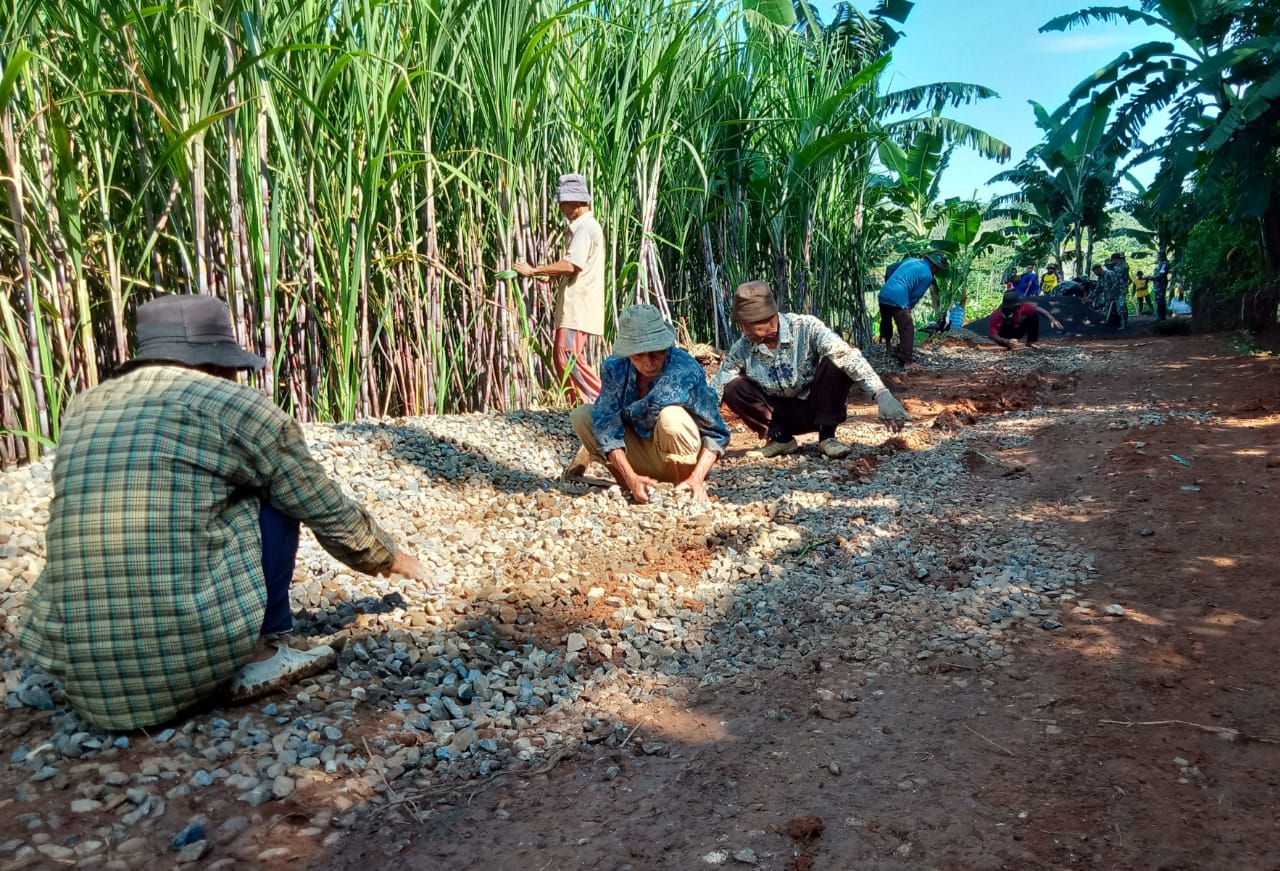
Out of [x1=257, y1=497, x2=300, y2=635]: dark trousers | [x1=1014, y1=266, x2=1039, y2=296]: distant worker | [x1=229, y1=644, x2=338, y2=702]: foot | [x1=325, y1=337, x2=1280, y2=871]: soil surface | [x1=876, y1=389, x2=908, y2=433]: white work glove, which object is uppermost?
[x1=1014, y1=266, x2=1039, y2=296]: distant worker

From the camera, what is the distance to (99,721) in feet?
5.75

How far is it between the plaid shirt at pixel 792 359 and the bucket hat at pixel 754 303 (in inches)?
8.3

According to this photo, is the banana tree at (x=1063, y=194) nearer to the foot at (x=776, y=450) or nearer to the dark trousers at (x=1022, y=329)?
the dark trousers at (x=1022, y=329)

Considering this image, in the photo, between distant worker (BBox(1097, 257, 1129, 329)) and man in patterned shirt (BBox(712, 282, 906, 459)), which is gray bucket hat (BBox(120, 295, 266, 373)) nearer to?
man in patterned shirt (BBox(712, 282, 906, 459))

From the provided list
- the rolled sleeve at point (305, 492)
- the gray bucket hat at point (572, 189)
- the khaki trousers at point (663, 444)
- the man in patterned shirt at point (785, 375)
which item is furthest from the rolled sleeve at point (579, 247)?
the rolled sleeve at point (305, 492)

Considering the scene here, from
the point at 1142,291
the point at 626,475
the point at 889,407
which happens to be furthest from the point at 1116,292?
the point at 626,475

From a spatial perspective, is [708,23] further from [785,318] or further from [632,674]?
[632,674]

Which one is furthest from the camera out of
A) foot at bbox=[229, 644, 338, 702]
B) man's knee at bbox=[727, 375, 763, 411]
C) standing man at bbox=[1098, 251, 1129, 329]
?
standing man at bbox=[1098, 251, 1129, 329]

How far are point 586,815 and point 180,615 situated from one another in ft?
3.02

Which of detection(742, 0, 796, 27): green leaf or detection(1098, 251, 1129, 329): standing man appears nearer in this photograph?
detection(742, 0, 796, 27): green leaf

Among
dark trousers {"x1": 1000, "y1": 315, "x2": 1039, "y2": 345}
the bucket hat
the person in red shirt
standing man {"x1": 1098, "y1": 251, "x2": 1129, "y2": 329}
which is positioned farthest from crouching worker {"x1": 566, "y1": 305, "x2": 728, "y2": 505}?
standing man {"x1": 1098, "y1": 251, "x2": 1129, "y2": 329}

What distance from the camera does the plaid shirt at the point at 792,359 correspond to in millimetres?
4195

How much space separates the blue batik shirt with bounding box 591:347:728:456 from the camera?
11.8ft

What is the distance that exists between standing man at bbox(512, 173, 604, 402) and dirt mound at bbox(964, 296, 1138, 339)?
32.6 ft
